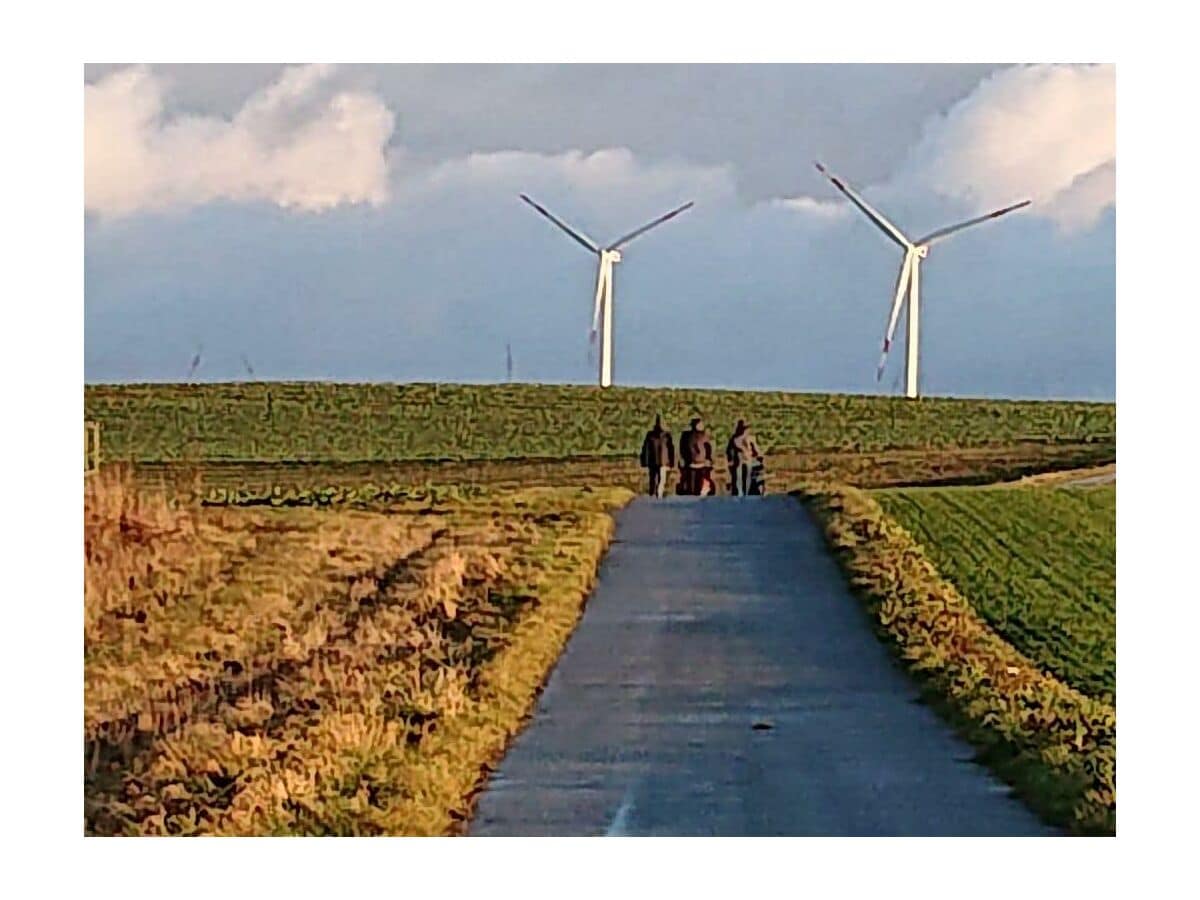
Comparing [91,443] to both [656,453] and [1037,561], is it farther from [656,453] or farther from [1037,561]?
[1037,561]

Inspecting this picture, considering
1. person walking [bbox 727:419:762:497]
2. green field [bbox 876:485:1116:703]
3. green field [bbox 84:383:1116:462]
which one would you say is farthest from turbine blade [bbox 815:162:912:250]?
green field [bbox 876:485:1116:703]

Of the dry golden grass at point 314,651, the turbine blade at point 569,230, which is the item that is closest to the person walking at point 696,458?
the dry golden grass at point 314,651

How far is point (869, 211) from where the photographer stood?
904cm

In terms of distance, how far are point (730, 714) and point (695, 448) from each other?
1255mm

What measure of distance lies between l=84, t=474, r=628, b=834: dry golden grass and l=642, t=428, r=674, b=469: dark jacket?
30 centimetres

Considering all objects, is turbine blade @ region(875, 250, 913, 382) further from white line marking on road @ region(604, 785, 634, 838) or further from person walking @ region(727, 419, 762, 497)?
white line marking on road @ region(604, 785, 634, 838)

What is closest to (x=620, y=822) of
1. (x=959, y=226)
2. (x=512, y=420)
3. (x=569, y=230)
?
(x=512, y=420)

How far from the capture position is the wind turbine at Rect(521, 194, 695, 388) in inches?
358
